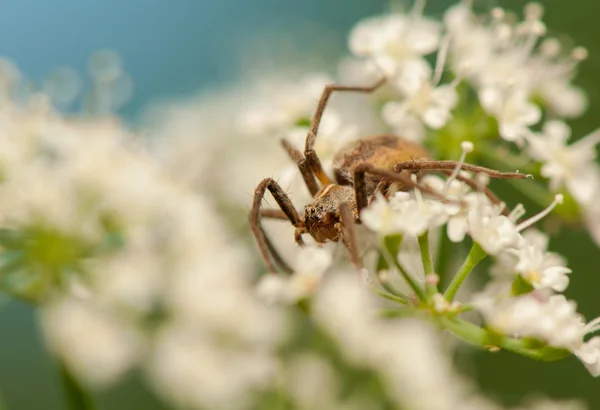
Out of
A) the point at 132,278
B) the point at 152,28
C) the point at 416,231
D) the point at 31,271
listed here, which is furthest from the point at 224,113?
the point at 152,28

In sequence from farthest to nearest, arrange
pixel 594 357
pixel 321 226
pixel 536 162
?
pixel 536 162, pixel 321 226, pixel 594 357

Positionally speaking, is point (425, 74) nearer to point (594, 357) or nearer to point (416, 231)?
point (416, 231)

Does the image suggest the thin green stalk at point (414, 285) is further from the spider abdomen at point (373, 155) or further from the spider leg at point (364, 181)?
the spider abdomen at point (373, 155)

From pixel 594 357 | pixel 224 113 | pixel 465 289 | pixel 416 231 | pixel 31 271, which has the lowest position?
pixel 594 357

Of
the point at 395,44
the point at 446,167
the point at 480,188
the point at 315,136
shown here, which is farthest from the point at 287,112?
the point at 480,188

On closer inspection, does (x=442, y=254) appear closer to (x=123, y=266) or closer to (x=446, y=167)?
(x=446, y=167)

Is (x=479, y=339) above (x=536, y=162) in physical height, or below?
below
